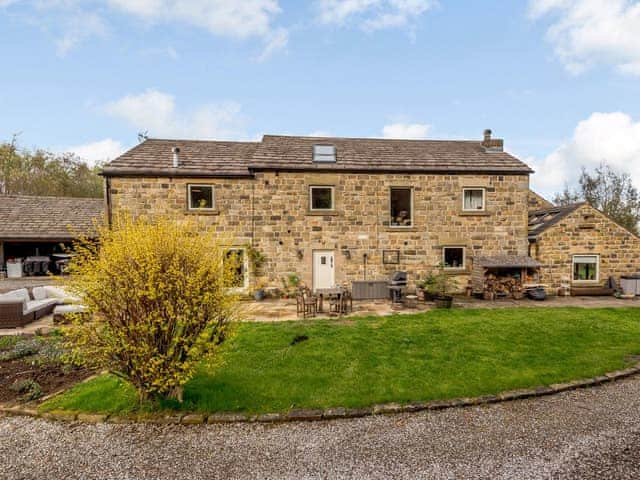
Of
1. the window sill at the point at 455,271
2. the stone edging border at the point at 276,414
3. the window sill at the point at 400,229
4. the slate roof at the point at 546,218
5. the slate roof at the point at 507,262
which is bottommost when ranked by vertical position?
the stone edging border at the point at 276,414

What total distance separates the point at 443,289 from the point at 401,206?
441cm

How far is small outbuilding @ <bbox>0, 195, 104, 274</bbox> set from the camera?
16.9 m

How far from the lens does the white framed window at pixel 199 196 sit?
13.5m

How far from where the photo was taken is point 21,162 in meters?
26.5

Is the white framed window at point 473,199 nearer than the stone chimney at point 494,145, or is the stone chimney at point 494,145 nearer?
the white framed window at point 473,199

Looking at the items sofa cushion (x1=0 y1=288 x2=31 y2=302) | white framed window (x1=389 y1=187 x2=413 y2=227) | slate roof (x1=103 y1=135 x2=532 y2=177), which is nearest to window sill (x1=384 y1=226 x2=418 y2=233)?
white framed window (x1=389 y1=187 x2=413 y2=227)

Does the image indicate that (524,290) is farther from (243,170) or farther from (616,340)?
(243,170)

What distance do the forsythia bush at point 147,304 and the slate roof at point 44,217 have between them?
1534 centimetres

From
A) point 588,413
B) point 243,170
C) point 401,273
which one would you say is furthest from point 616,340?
point 243,170

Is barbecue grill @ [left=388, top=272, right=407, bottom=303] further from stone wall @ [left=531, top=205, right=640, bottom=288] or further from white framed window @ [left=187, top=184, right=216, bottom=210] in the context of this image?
white framed window @ [left=187, top=184, right=216, bottom=210]

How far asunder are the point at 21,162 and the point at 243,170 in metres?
26.9

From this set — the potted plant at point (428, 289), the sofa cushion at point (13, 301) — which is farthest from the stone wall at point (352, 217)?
the sofa cushion at point (13, 301)

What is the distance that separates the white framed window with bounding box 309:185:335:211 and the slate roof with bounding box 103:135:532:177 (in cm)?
93

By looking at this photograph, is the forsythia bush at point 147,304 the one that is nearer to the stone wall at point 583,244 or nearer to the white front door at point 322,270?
the white front door at point 322,270
